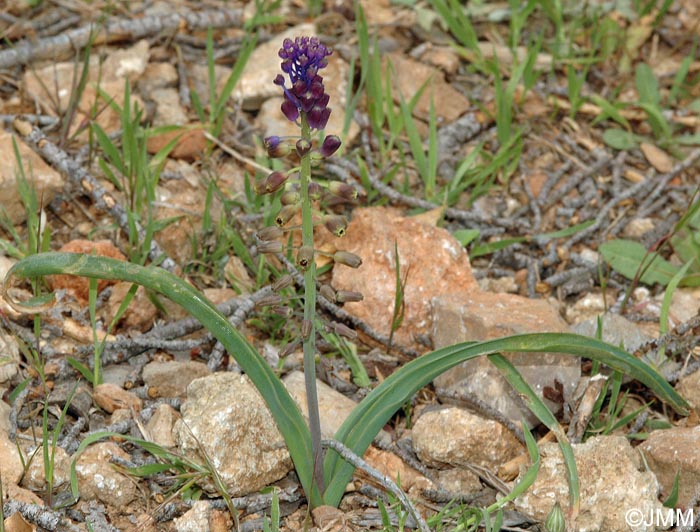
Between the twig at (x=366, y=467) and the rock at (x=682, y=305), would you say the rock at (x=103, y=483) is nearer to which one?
the twig at (x=366, y=467)

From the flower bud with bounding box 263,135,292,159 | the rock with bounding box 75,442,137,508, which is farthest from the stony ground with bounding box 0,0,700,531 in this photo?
the flower bud with bounding box 263,135,292,159

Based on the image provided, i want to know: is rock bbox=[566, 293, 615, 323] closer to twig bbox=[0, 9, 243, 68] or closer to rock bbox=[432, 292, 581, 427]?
Result: rock bbox=[432, 292, 581, 427]

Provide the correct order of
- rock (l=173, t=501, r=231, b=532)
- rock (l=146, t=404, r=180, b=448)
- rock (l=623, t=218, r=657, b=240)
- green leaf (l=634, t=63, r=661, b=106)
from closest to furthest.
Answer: rock (l=173, t=501, r=231, b=532)
rock (l=146, t=404, r=180, b=448)
rock (l=623, t=218, r=657, b=240)
green leaf (l=634, t=63, r=661, b=106)

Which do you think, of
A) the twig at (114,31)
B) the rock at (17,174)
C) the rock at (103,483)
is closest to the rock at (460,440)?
the rock at (103,483)

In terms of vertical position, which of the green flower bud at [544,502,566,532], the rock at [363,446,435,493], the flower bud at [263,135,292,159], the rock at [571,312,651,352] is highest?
the flower bud at [263,135,292,159]

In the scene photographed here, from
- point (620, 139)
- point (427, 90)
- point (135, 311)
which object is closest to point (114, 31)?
point (427, 90)
